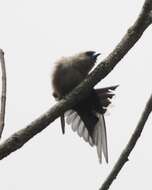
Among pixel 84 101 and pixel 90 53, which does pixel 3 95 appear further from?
pixel 90 53

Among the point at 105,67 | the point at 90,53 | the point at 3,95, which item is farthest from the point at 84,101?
the point at 3,95

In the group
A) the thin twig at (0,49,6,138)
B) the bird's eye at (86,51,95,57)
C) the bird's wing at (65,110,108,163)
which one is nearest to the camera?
the thin twig at (0,49,6,138)

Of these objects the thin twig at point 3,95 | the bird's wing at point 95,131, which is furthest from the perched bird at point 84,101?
the thin twig at point 3,95

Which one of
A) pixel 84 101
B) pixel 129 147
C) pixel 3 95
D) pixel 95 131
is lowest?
pixel 95 131

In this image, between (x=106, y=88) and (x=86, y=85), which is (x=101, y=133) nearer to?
(x=106, y=88)

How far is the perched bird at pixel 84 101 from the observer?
4.59 m

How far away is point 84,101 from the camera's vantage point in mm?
4684

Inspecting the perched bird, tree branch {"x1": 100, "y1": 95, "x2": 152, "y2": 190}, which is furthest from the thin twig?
the perched bird

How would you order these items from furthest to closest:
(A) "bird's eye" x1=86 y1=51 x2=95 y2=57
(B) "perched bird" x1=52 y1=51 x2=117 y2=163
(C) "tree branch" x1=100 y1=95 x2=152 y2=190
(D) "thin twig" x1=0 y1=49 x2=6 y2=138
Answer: (A) "bird's eye" x1=86 y1=51 x2=95 y2=57
(B) "perched bird" x1=52 y1=51 x2=117 y2=163
(D) "thin twig" x1=0 y1=49 x2=6 y2=138
(C) "tree branch" x1=100 y1=95 x2=152 y2=190

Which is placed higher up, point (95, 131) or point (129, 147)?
point (129, 147)

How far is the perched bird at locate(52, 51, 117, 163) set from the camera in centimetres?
459

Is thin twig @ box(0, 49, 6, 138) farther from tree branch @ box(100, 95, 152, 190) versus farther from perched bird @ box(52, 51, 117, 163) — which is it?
perched bird @ box(52, 51, 117, 163)

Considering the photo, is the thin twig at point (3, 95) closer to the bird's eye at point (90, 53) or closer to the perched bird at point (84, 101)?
the perched bird at point (84, 101)

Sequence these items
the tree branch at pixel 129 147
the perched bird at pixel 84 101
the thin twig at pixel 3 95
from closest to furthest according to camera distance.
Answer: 1. the tree branch at pixel 129 147
2. the thin twig at pixel 3 95
3. the perched bird at pixel 84 101
